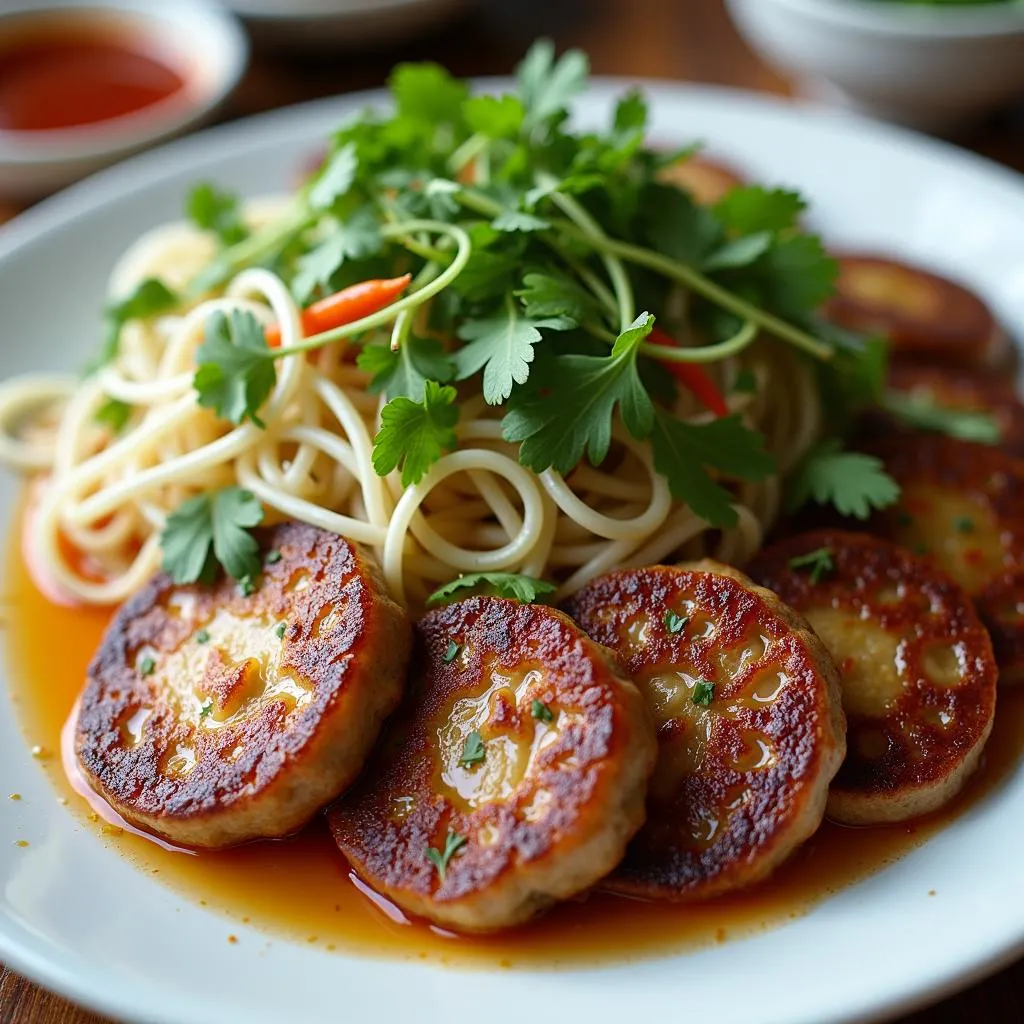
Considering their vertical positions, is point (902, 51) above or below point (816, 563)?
above

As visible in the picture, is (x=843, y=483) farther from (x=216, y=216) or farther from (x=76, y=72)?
(x=76, y=72)

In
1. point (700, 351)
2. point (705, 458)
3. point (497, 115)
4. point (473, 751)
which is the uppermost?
point (497, 115)

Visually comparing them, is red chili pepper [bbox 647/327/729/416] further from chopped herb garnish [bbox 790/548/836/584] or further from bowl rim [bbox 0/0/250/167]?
bowl rim [bbox 0/0/250/167]

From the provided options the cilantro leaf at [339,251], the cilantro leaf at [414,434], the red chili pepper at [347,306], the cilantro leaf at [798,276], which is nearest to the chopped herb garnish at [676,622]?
the cilantro leaf at [414,434]

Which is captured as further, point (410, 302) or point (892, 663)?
point (410, 302)

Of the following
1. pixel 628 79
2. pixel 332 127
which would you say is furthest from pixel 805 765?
pixel 628 79

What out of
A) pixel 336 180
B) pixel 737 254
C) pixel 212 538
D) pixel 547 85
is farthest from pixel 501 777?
pixel 547 85
